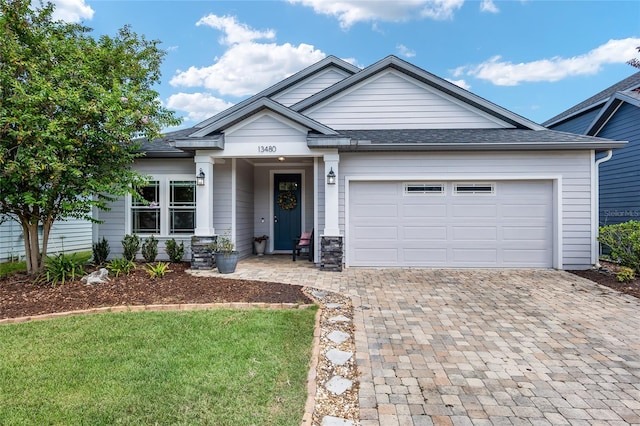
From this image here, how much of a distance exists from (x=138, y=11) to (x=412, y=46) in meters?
11.5

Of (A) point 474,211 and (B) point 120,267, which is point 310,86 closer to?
(A) point 474,211

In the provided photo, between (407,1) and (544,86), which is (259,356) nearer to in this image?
(407,1)

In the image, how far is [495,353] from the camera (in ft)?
11.8

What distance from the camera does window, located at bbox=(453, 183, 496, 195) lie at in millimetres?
8281

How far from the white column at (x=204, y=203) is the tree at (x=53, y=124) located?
1.18 meters

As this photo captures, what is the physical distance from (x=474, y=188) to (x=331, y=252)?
12.8 ft

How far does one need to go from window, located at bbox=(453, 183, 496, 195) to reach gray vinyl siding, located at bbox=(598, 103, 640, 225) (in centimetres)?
538

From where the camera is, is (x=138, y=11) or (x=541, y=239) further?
(x=138, y=11)

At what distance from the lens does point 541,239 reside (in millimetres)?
8148

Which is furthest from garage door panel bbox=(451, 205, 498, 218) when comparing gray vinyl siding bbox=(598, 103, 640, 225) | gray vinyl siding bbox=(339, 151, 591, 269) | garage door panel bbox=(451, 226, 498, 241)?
gray vinyl siding bbox=(598, 103, 640, 225)

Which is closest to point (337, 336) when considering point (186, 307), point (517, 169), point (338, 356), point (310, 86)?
point (338, 356)

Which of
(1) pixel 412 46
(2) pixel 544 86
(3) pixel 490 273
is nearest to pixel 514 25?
(1) pixel 412 46

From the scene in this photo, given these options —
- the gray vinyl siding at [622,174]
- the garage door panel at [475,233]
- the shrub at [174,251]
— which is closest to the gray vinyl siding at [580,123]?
the gray vinyl siding at [622,174]

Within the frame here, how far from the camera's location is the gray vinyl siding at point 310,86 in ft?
37.7
